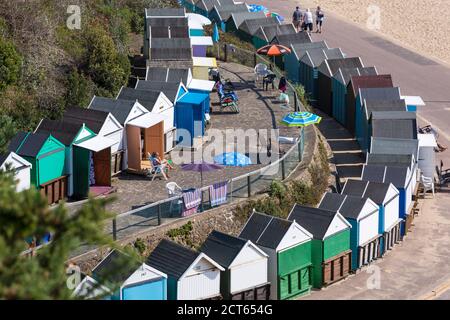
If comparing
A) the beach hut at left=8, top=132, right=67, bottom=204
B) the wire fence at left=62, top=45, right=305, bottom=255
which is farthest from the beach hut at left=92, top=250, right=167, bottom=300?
the beach hut at left=8, top=132, right=67, bottom=204

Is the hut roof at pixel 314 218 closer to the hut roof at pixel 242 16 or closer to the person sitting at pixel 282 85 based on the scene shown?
the person sitting at pixel 282 85

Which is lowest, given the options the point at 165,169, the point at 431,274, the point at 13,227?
the point at 431,274

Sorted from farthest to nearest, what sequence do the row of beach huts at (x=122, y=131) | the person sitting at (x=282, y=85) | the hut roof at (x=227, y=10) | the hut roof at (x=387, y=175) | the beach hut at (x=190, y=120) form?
1. the hut roof at (x=227, y=10)
2. the person sitting at (x=282, y=85)
3. the beach hut at (x=190, y=120)
4. the hut roof at (x=387, y=175)
5. the row of beach huts at (x=122, y=131)

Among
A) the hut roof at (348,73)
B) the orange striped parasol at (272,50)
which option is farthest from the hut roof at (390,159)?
the orange striped parasol at (272,50)

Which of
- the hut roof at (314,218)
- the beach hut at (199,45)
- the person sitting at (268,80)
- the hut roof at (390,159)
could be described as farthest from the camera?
the beach hut at (199,45)
